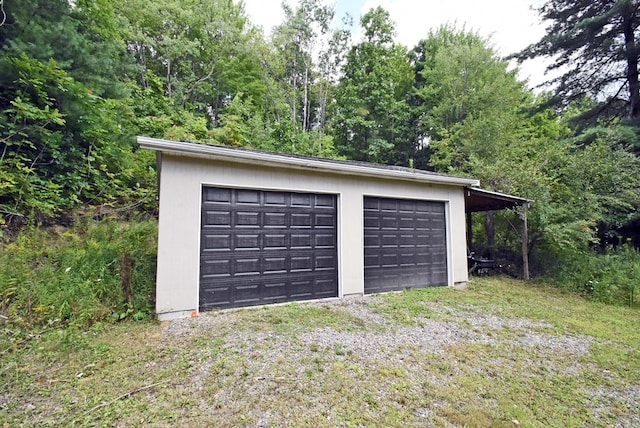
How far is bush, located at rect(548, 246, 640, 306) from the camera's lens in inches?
250

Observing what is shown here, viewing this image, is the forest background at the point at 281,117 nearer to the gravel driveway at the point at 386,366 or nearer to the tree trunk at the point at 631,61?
the tree trunk at the point at 631,61

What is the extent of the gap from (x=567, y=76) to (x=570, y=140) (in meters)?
2.84

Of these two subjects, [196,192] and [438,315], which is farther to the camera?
[438,315]

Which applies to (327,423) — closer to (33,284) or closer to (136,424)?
(136,424)

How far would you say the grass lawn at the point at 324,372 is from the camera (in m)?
2.27

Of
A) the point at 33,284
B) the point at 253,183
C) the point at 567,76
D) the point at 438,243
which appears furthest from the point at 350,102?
the point at 33,284

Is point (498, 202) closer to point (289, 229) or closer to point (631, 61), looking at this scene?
point (289, 229)

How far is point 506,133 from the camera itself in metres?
12.7

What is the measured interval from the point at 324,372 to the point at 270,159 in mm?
3220

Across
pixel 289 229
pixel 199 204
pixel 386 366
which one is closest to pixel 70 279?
pixel 199 204

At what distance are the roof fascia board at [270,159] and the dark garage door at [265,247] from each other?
538mm

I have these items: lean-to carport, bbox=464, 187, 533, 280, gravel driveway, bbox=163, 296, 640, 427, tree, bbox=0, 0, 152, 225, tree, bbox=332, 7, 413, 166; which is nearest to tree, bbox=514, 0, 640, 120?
lean-to carport, bbox=464, 187, 533, 280

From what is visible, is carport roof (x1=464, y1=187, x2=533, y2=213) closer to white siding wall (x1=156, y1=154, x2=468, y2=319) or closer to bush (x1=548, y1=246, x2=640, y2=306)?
white siding wall (x1=156, y1=154, x2=468, y2=319)

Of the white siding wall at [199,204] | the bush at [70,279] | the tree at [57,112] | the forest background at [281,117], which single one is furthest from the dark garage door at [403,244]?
the tree at [57,112]
